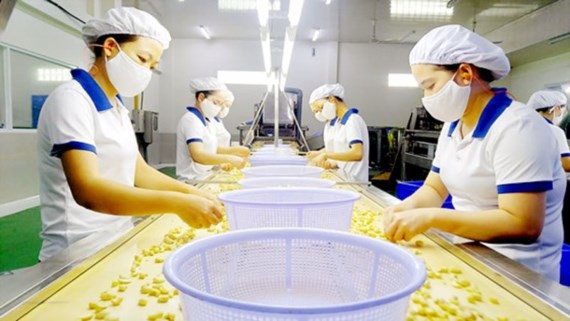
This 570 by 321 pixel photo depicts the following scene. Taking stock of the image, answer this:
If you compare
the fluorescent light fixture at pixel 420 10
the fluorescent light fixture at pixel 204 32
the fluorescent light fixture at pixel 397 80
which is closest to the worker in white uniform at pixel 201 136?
the fluorescent light fixture at pixel 420 10

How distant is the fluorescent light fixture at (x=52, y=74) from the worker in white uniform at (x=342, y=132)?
432 cm

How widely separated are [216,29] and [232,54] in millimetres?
1147

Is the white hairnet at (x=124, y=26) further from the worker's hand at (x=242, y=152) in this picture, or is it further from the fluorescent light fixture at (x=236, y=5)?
the fluorescent light fixture at (x=236, y=5)

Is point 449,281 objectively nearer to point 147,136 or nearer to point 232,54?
point 147,136

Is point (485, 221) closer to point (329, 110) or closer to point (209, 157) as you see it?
point (209, 157)

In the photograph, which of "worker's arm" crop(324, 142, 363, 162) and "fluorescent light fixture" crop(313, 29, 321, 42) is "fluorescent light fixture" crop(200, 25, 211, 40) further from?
"worker's arm" crop(324, 142, 363, 162)

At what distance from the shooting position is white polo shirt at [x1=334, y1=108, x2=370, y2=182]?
3596 mm

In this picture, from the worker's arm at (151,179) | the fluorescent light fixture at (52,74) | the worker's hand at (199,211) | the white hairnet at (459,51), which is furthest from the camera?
the fluorescent light fixture at (52,74)

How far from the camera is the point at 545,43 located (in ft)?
25.9

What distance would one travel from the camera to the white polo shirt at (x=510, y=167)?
3.91 feet

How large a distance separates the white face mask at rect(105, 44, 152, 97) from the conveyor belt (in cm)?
81

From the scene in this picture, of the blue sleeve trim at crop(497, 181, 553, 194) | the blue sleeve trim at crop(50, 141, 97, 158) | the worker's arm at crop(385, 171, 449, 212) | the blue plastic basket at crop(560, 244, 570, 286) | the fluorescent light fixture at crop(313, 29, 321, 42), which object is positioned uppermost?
the fluorescent light fixture at crop(313, 29, 321, 42)

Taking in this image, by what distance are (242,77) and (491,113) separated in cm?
1026

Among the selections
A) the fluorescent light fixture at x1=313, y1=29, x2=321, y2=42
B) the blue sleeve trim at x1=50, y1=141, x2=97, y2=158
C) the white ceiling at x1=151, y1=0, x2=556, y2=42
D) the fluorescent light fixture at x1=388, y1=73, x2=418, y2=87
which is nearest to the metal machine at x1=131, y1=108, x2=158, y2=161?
the white ceiling at x1=151, y1=0, x2=556, y2=42
